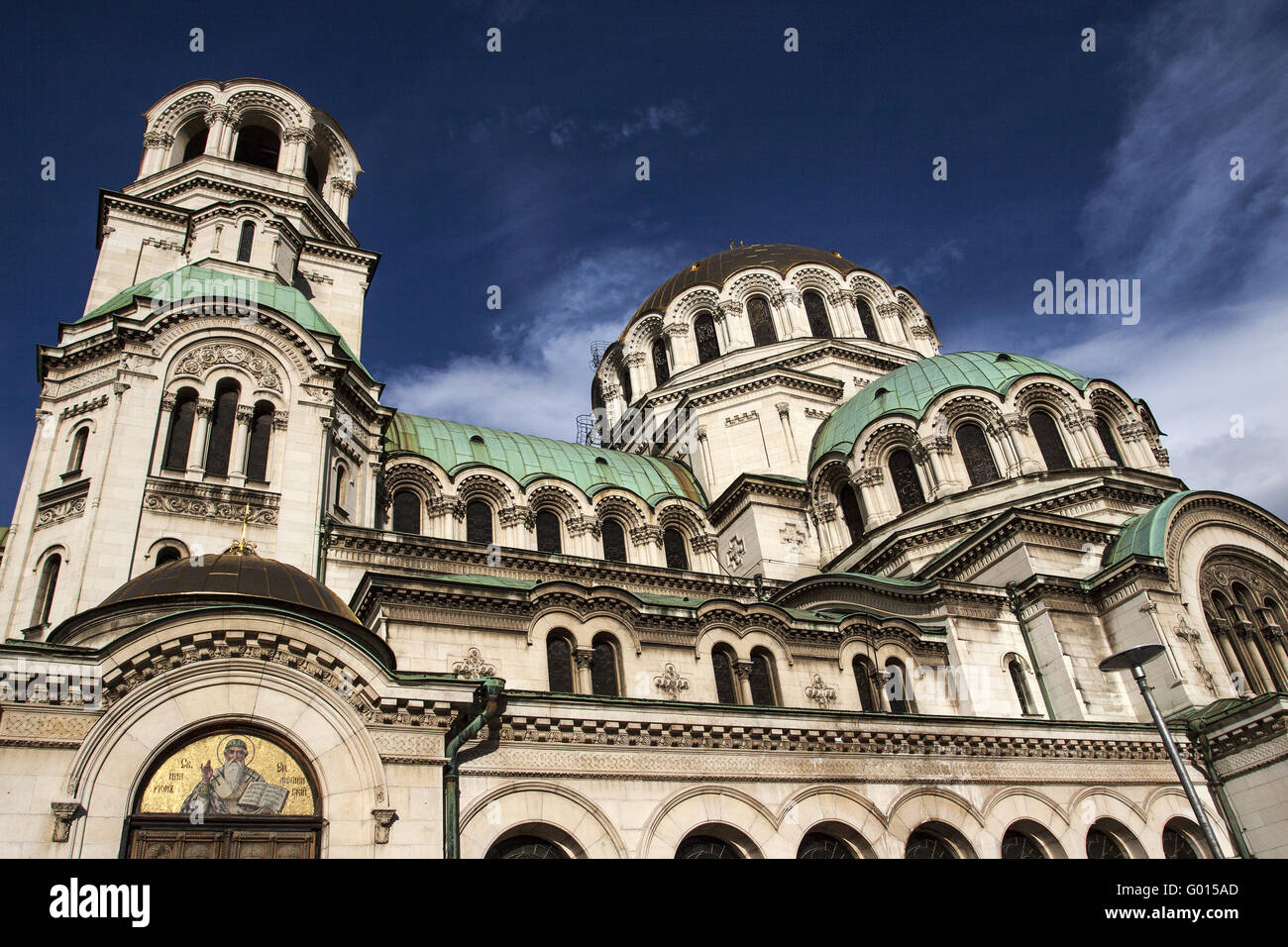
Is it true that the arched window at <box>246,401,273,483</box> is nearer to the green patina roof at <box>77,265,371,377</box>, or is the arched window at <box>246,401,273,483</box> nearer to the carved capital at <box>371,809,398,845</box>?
the green patina roof at <box>77,265,371,377</box>

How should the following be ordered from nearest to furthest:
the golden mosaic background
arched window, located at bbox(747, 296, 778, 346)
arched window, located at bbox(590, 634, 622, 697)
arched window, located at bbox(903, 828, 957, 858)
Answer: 1. the golden mosaic background
2. arched window, located at bbox(903, 828, 957, 858)
3. arched window, located at bbox(590, 634, 622, 697)
4. arched window, located at bbox(747, 296, 778, 346)

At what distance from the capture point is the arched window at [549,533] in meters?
31.4

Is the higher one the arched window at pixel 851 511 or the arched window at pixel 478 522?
the arched window at pixel 851 511

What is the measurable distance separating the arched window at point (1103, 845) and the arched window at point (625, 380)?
30380 millimetres

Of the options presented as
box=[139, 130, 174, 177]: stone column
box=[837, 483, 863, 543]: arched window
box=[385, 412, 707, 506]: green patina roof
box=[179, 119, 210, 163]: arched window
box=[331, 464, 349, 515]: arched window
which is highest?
box=[179, 119, 210, 163]: arched window

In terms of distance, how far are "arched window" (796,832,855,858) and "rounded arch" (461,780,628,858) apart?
4.08m

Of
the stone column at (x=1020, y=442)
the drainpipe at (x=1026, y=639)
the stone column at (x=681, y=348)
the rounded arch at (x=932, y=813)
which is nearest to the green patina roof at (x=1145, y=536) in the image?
the drainpipe at (x=1026, y=639)

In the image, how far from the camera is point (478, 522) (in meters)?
31.0

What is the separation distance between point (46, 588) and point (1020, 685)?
25.8m

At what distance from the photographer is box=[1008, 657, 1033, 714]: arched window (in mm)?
26812

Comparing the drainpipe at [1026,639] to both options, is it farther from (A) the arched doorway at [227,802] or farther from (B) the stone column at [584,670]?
(A) the arched doorway at [227,802]

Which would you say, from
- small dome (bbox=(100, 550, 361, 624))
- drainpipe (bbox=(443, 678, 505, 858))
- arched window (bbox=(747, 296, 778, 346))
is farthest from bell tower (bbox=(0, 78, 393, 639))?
arched window (bbox=(747, 296, 778, 346))

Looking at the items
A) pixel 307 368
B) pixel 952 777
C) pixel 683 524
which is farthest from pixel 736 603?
pixel 307 368
